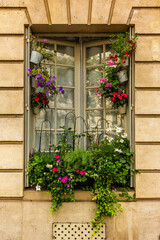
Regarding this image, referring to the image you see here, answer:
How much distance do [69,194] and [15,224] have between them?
3.43 feet

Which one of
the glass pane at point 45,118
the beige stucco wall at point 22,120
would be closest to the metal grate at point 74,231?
the beige stucco wall at point 22,120

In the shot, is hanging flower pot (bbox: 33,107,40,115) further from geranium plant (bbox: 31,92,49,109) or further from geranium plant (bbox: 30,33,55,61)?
geranium plant (bbox: 30,33,55,61)

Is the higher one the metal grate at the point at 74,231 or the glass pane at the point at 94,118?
the glass pane at the point at 94,118

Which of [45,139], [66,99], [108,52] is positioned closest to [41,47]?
[66,99]

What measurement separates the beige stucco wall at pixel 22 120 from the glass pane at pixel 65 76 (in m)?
0.80

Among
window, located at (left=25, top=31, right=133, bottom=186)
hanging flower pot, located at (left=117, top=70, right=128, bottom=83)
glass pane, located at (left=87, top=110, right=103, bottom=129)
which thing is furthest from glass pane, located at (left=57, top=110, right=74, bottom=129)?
hanging flower pot, located at (left=117, top=70, right=128, bottom=83)

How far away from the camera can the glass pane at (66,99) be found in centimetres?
427

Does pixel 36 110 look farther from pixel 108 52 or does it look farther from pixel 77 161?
pixel 108 52

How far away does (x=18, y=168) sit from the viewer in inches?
145

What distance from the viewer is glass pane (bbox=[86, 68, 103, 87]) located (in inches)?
168

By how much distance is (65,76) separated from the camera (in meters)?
4.31

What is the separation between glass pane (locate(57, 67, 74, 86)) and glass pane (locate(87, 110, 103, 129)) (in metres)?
0.72

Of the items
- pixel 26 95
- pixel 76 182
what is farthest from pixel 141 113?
pixel 26 95

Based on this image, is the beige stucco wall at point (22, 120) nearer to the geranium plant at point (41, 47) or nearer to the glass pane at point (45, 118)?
the geranium plant at point (41, 47)
